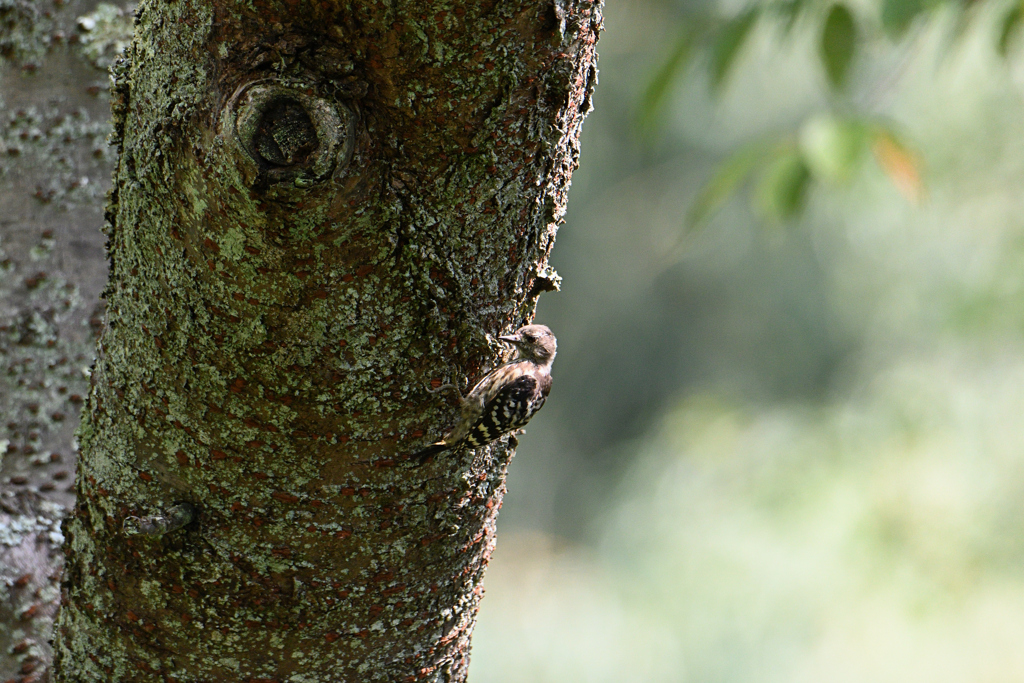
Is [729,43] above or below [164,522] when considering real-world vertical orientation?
above

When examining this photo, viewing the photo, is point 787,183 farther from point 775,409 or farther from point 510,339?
point 775,409

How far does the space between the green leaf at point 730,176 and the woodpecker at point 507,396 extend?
30 cm

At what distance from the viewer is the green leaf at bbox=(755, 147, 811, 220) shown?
3.77ft

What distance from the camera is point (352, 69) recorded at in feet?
1.95

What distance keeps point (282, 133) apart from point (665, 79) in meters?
0.83

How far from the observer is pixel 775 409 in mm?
6199

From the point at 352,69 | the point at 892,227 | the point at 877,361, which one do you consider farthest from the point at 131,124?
the point at 877,361

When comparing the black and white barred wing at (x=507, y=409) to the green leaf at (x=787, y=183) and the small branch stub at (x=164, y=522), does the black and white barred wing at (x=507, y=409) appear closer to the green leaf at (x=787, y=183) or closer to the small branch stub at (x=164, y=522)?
the small branch stub at (x=164, y=522)

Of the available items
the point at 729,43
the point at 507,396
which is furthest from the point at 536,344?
the point at 729,43

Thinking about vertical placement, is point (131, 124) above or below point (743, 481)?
below

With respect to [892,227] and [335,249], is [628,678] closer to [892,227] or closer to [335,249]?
[892,227]

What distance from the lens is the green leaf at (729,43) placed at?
107 centimetres

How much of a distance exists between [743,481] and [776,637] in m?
1.09

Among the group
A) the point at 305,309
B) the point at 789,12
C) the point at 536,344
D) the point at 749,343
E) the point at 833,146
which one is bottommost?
the point at 305,309
